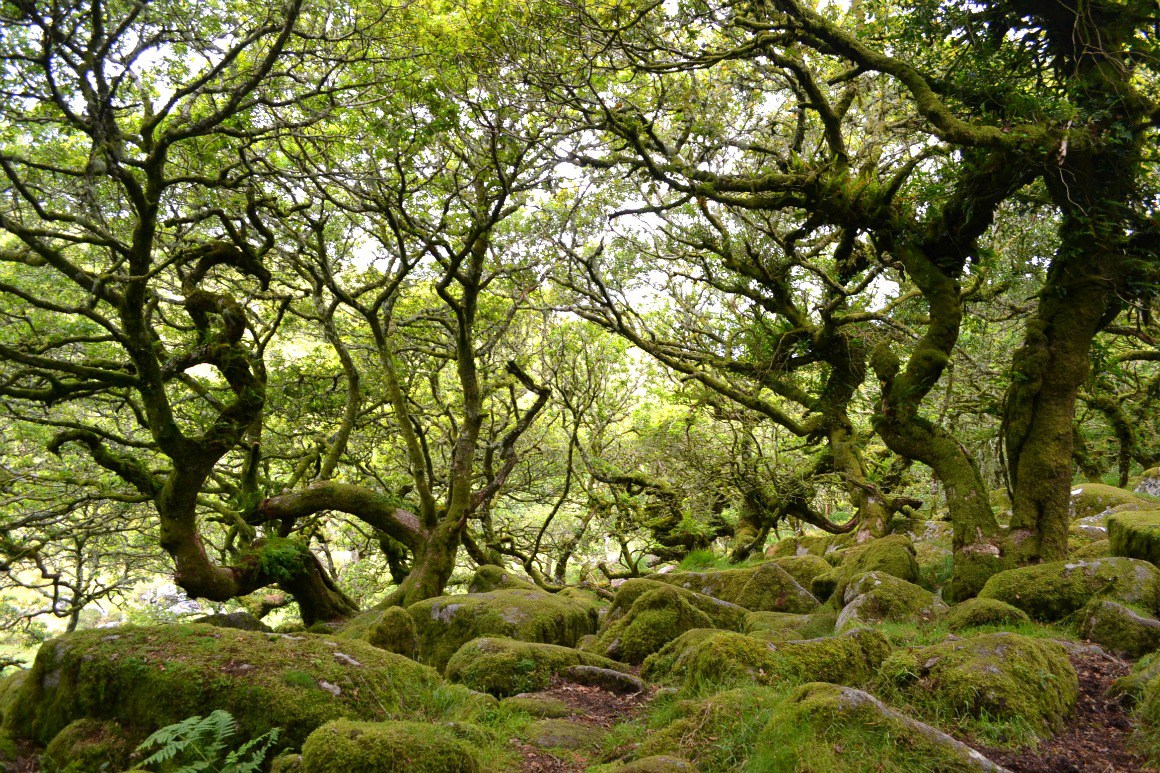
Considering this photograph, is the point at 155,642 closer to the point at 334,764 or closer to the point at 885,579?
the point at 334,764

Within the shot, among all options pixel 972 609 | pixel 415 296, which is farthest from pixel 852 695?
pixel 415 296

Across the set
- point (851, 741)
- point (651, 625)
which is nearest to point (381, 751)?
point (851, 741)

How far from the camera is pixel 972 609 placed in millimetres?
7023

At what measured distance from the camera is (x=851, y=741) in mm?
3859

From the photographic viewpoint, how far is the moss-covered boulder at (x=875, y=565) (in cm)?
929

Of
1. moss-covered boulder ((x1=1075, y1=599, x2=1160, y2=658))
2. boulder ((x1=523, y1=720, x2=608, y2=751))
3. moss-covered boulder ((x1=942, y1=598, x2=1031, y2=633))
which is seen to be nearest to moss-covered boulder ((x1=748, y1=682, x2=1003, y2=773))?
boulder ((x1=523, y1=720, x2=608, y2=751))

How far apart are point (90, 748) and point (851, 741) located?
16.1 feet

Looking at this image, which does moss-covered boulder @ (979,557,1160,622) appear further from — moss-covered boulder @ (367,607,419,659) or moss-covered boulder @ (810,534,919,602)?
moss-covered boulder @ (367,607,419,659)

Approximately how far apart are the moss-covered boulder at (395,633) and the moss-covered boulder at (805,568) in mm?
6173

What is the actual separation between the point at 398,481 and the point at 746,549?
30.5ft

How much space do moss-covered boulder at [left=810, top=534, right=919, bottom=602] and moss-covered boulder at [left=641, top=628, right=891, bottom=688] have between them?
3185 millimetres

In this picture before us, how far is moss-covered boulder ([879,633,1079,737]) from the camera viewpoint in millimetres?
4461

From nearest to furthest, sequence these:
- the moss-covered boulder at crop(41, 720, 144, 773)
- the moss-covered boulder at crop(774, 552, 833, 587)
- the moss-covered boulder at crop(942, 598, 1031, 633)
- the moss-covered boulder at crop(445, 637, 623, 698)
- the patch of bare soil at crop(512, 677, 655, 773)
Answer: the moss-covered boulder at crop(41, 720, 144, 773), the patch of bare soil at crop(512, 677, 655, 773), the moss-covered boulder at crop(445, 637, 623, 698), the moss-covered boulder at crop(942, 598, 1031, 633), the moss-covered boulder at crop(774, 552, 833, 587)

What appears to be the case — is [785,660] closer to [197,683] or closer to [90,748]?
[197,683]
